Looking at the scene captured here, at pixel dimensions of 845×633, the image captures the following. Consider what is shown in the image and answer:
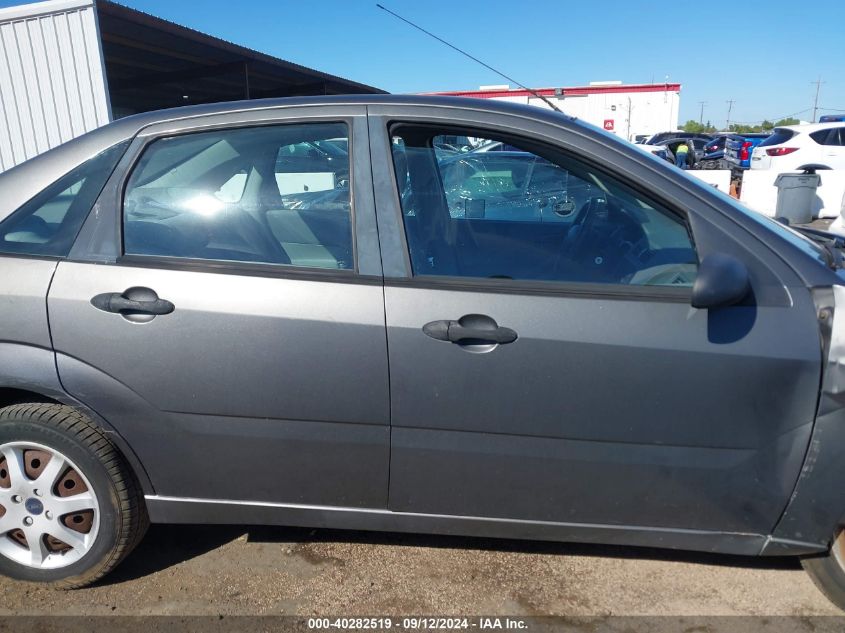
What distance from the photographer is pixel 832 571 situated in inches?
81.9

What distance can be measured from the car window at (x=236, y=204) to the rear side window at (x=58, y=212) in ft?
0.37

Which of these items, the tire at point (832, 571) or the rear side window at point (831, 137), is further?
the rear side window at point (831, 137)

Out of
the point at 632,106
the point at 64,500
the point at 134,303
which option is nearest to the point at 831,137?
the point at 134,303

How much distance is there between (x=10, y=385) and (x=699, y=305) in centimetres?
232

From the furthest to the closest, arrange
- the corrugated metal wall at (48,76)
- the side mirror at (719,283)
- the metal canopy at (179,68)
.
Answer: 1. the metal canopy at (179,68)
2. the corrugated metal wall at (48,76)
3. the side mirror at (719,283)

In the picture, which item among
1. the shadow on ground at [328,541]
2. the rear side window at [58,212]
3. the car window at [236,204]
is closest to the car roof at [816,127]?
the shadow on ground at [328,541]

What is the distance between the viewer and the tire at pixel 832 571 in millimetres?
2066

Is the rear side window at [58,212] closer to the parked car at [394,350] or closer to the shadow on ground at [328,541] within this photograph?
the parked car at [394,350]

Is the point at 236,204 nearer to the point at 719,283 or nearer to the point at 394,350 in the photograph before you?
the point at 394,350

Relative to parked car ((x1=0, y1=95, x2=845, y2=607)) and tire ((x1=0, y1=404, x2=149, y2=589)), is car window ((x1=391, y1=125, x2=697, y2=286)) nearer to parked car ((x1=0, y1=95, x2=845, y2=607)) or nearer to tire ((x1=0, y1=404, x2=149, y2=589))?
parked car ((x1=0, y1=95, x2=845, y2=607))

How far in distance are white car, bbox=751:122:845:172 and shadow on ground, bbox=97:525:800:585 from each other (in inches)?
551

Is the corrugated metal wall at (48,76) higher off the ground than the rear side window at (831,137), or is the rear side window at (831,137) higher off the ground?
the corrugated metal wall at (48,76)

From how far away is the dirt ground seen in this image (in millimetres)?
2197

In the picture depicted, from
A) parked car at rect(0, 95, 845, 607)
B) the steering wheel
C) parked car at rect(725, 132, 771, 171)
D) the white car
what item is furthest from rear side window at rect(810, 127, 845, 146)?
the steering wheel
